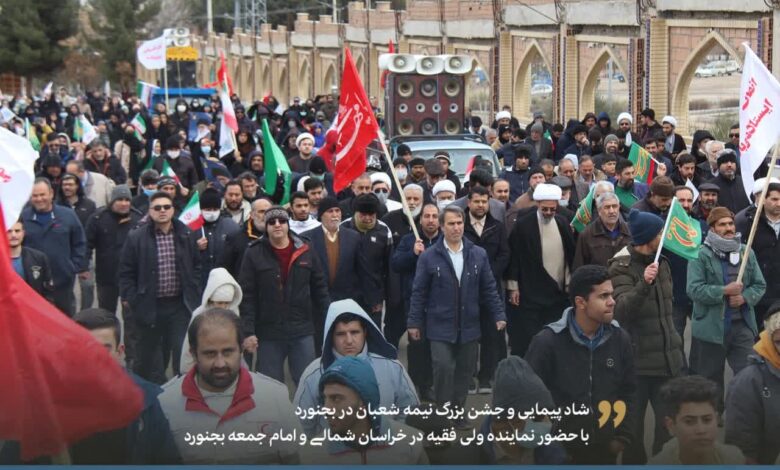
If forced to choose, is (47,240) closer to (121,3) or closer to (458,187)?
(458,187)

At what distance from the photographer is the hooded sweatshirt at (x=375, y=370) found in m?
6.87

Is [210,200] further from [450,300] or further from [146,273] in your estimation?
[450,300]

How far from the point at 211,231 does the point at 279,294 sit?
2.17 metres

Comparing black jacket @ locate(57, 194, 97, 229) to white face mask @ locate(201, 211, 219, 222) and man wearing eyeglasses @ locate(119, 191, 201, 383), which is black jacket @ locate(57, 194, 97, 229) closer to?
white face mask @ locate(201, 211, 219, 222)

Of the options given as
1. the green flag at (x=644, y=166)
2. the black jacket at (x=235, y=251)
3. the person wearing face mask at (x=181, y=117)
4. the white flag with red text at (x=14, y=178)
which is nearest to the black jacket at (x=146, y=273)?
the black jacket at (x=235, y=251)

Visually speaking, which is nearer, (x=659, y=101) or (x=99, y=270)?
(x=99, y=270)

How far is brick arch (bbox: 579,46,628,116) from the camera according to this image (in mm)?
30648

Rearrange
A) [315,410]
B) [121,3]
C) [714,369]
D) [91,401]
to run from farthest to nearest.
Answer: [121,3] < [714,369] < [315,410] < [91,401]

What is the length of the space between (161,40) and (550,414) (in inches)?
1198

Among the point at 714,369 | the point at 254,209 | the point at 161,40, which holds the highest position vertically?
the point at 161,40

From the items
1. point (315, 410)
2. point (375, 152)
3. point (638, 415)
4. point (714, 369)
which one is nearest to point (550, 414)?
point (315, 410)

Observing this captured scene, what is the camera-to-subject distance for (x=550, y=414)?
613 cm

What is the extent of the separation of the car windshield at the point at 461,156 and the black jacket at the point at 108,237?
20.9 feet

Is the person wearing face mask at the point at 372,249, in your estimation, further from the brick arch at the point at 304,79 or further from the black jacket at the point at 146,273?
the brick arch at the point at 304,79
